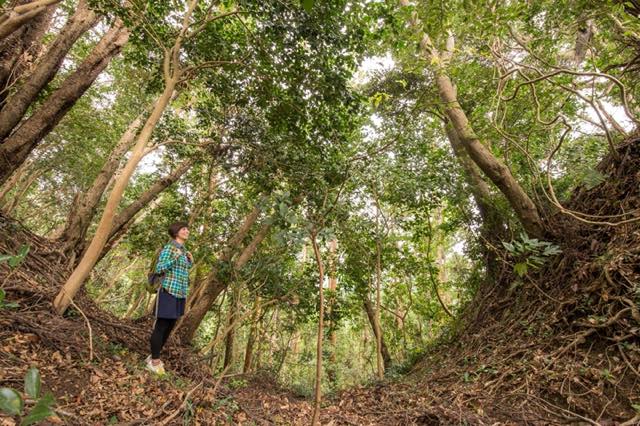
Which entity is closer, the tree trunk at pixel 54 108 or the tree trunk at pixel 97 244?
the tree trunk at pixel 97 244

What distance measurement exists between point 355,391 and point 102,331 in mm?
3691

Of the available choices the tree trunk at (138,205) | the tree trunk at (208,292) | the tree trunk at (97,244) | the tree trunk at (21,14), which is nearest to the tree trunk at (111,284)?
the tree trunk at (138,205)

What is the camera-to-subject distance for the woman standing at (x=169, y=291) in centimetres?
423

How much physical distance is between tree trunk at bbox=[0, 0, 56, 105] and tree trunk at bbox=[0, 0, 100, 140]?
48 cm

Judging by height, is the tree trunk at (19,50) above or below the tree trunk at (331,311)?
above

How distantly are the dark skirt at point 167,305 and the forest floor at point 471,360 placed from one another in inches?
25.1

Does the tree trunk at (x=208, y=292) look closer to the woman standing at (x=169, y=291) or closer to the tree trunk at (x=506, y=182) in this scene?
the woman standing at (x=169, y=291)

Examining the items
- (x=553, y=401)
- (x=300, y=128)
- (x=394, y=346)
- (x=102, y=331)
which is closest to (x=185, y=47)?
(x=300, y=128)

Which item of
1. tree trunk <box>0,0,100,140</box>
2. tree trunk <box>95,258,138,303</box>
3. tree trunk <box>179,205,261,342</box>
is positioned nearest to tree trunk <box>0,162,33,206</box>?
tree trunk <box>0,0,100,140</box>

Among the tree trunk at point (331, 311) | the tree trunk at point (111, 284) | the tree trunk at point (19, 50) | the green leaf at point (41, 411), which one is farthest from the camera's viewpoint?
the tree trunk at point (111, 284)

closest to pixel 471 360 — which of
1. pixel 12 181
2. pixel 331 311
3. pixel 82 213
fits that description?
pixel 331 311

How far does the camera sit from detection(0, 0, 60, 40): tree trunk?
11.0 feet

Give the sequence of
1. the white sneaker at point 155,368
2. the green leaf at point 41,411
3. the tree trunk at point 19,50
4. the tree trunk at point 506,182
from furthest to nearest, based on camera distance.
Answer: the tree trunk at point 19,50, the tree trunk at point 506,182, the white sneaker at point 155,368, the green leaf at point 41,411

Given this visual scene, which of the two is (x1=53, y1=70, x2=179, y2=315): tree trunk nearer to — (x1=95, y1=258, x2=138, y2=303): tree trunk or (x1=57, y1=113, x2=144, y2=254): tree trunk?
(x1=57, y1=113, x2=144, y2=254): tree trunk
